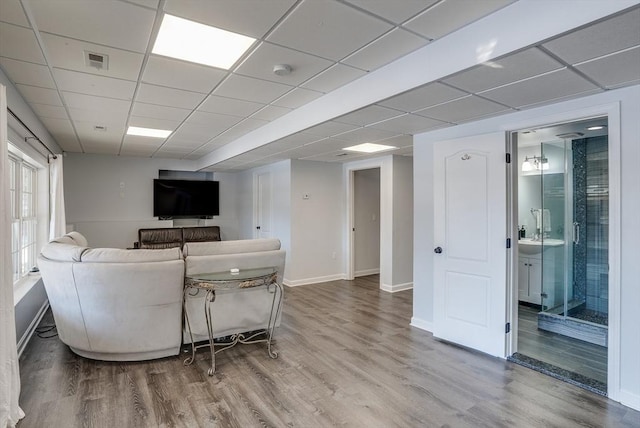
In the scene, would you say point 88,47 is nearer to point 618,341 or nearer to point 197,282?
point 197,282

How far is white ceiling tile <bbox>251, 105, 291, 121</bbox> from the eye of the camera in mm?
3710

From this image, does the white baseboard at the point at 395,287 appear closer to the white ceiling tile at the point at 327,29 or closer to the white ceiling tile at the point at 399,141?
the white ceiling tile at the point at 399,141

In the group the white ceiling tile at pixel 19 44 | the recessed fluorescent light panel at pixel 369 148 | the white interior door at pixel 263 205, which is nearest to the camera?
the white ceiling tile at pixel 19 44

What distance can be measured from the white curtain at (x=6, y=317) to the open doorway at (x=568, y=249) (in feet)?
12.9

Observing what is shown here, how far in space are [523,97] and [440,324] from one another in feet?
7.63

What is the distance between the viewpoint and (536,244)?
15.3 feet

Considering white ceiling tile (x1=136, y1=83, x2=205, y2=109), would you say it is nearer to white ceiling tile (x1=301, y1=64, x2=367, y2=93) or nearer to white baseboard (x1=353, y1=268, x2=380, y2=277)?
white ceiling tile (x1=301, y1=64, x2=367, y2=93)

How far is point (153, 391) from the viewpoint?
2.57 meters

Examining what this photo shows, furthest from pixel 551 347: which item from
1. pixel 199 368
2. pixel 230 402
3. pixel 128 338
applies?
pixel 128 338

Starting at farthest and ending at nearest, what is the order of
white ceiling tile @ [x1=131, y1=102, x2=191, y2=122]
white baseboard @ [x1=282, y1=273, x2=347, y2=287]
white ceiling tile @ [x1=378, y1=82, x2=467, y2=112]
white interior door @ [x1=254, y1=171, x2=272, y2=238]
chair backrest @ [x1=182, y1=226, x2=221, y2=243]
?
chair backrest @ [x1=182, y1=226, x2=221, y2=243] < white interior door @ [x1=254, y1=171, x2=272, y2=238] < white baseboard @ [x1=282, y1=273, x2=347, y2=287] < white ceiling tile @ [x1=131, y1=102, x2=191, y2=122] < white ceiling tile @ [x1=378, y1=82, x2=467, y2=112]

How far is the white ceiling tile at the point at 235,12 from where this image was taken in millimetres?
1812

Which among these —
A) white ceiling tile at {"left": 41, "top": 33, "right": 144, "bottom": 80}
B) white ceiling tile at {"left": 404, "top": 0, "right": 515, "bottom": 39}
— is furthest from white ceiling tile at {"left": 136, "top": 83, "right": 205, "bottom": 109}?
white ceiling tile at {"left": 404, "top": 0, "right": 515, "bottom": 39}

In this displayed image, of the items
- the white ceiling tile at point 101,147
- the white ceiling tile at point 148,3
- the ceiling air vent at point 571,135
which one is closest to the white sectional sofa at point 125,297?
the white ceiling tile at point 148,3

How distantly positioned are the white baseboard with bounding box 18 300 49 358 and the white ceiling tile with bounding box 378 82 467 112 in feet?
12.9
